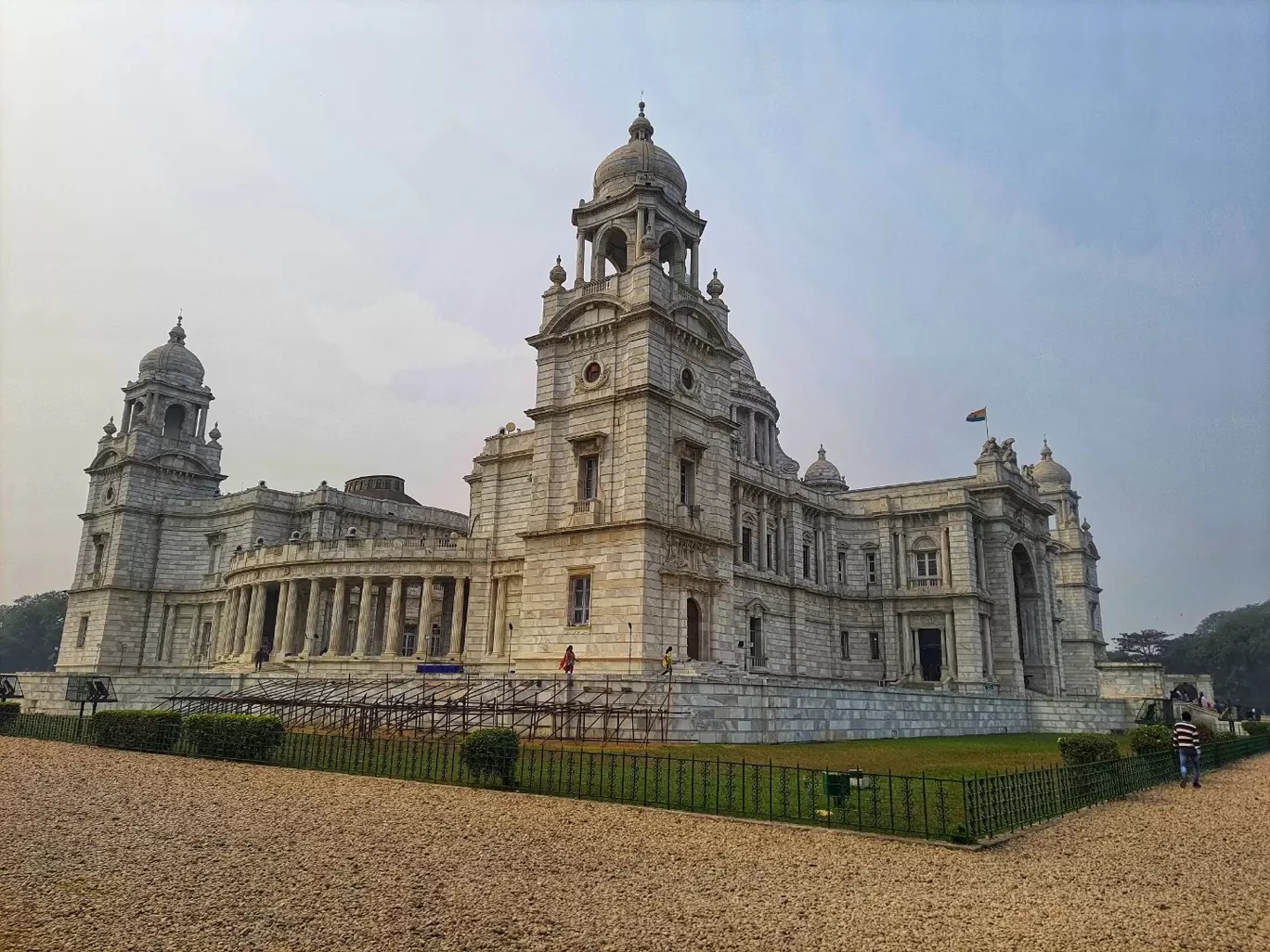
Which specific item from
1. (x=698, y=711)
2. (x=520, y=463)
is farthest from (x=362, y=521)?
(x=698, y=711)

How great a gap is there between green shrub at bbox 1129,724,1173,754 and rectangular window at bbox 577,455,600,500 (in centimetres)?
1982

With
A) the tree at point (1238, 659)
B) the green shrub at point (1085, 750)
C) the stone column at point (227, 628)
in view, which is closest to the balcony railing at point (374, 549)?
the stone column at point (227, 628)

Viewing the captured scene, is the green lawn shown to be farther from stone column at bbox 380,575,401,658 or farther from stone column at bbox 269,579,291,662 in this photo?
stone column at bbox 269,579,291,662

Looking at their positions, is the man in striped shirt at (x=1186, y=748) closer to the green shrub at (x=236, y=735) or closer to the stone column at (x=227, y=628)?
the green shrub at (x=236, y=735)

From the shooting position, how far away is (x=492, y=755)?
17125 mm

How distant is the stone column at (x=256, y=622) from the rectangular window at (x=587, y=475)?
24.2 m

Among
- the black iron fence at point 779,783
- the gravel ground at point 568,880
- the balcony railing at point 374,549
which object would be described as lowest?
the gravel ground at point 568,880

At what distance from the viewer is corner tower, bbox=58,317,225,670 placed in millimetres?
57625

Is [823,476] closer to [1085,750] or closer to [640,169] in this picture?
[640,169]

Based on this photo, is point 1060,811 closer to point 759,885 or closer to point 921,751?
point 759,885

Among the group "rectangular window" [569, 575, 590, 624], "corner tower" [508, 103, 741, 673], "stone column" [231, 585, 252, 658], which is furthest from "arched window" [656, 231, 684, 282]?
"stone column" [231, 585, 252, 658]

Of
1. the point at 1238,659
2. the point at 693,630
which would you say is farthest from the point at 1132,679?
the point at 1238,659

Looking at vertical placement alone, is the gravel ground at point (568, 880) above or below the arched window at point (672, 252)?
below

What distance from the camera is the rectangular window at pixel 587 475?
113 feet
